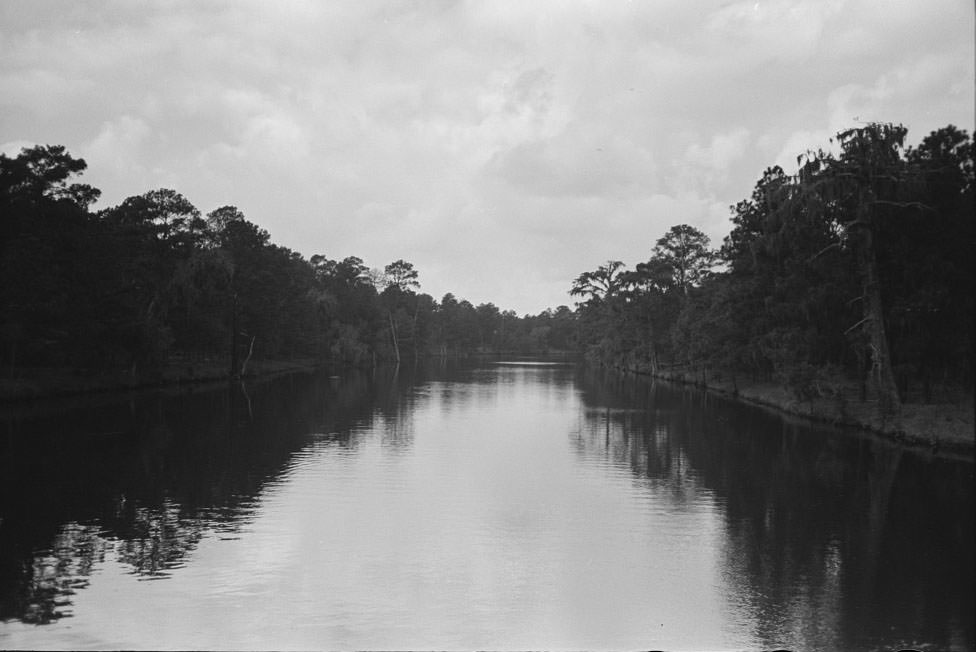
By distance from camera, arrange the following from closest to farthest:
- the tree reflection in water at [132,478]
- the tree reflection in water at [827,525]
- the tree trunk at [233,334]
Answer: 1. the tree reflection in water at [827,525]
2. the tree reflection in water at [132,478]
3. the tree trunk at [233,334]

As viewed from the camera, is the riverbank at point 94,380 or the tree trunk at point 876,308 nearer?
the tree trunk at point 876,308

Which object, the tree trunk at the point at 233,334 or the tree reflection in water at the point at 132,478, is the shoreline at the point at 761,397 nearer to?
the tree trunk at the point at 233,334

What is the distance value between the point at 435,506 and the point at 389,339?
117 m

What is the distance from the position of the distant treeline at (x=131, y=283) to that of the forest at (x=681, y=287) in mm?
132

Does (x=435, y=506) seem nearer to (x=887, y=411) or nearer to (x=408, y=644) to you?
(x=408, y=644)

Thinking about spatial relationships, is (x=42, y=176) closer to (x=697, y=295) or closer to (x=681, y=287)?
(x=697, y=295)

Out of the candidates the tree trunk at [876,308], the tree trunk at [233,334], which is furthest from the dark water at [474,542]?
the tree trunk at [233,334]

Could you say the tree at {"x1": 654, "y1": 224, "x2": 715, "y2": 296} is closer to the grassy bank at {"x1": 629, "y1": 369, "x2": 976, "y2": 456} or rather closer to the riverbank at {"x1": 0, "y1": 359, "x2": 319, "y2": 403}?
the grassy bank at {"x1": 629, "y1": 369, "x2": 976, "y2": 456}

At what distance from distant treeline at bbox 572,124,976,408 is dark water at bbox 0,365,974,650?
3.21 meters

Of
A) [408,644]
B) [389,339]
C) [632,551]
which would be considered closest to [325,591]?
[408,644]

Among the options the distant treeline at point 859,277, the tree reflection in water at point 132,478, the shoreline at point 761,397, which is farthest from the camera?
the tree reflection in water at point 132,478

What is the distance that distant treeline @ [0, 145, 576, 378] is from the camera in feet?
132

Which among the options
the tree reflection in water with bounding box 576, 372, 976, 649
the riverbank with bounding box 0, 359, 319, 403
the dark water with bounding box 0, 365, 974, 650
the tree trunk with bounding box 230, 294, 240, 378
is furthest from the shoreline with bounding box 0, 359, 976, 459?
the dark water with bounding box 0, 365, 974, 650

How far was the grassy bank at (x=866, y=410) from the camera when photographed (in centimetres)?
1070
